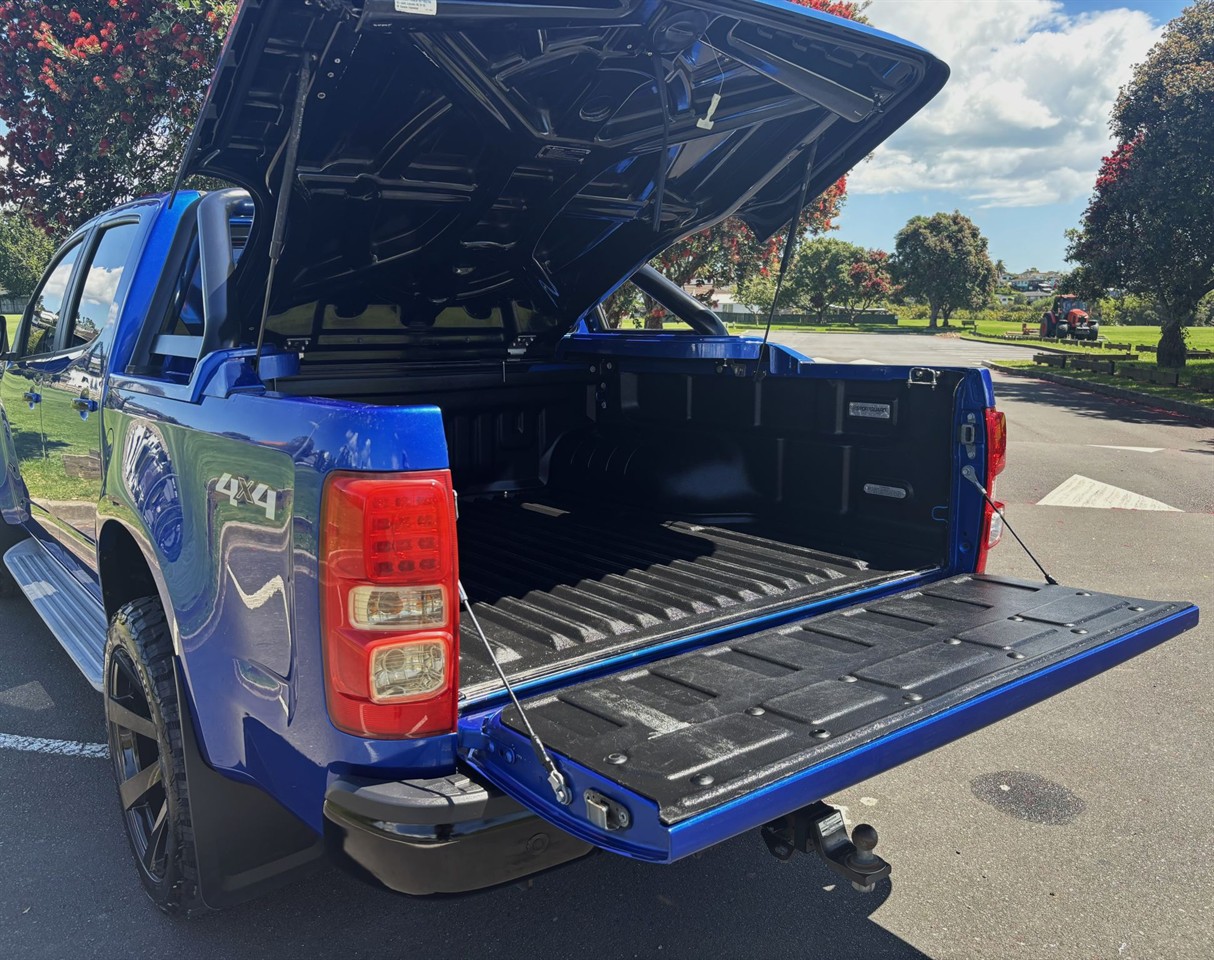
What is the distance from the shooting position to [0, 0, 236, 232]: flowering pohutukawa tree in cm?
879

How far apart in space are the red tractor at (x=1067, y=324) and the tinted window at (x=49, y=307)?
41921mm

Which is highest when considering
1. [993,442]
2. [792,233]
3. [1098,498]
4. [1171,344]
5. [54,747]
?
[792,233]

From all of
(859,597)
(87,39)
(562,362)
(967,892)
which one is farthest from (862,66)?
(87,39)

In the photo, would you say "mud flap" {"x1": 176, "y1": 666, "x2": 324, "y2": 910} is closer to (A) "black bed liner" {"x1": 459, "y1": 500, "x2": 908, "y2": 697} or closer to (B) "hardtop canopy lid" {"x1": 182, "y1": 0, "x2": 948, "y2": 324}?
(A) "black bed liner" {"x1": 459, "y1": 500, "x2": 908, "y2": 697}

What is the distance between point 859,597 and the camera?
3.14 meters

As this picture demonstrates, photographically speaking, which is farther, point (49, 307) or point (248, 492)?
point (49, 307)

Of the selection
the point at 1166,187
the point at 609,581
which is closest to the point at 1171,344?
the point at 1166,187

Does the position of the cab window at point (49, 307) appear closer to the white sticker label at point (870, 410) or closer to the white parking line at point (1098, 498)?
the white sticker label at point (870, 410)

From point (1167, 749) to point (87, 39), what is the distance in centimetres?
987

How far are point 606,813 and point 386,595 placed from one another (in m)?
0.60

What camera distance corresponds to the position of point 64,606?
4.15m

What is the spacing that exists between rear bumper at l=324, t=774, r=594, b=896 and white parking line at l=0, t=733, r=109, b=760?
247cm

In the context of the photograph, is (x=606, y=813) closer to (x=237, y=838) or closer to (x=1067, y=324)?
(x=237, y=838)

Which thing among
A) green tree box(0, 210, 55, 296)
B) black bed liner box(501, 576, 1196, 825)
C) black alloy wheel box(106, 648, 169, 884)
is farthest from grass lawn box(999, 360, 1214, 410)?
green tree box(0, 210, 55, 296)
